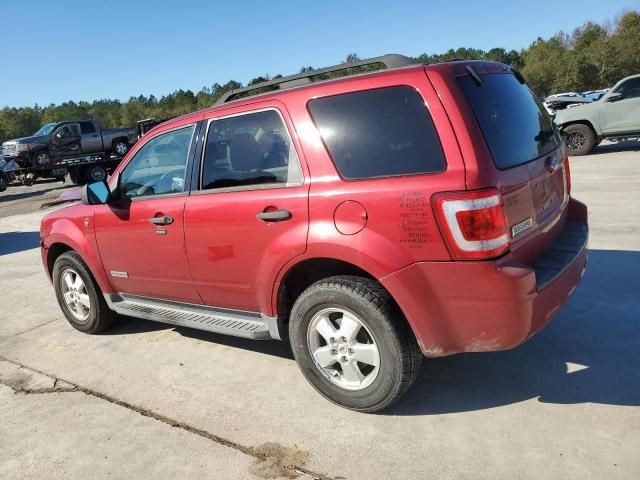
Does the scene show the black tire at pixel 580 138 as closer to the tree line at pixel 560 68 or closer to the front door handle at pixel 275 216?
the front door handle at pixel 275 216

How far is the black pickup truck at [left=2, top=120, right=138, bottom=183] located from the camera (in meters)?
22.2

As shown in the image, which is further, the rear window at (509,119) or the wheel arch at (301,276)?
the wheel arch at (301,276)

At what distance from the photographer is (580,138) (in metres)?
13.2

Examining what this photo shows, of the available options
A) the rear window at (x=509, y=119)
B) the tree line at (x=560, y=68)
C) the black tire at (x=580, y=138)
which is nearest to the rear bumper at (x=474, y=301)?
the rear window at (x=509, y=119)

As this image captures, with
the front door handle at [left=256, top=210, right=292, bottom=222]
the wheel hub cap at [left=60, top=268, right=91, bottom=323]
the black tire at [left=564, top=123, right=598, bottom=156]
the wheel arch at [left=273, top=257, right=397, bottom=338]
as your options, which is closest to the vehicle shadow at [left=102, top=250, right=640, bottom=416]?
the wheel arch at [left=273, top=257, right=397, bottom=338]

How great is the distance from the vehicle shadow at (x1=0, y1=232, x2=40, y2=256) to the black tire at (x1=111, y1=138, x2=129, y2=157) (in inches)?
517

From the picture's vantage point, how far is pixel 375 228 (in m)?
2.80

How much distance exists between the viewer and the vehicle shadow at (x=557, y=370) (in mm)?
3076

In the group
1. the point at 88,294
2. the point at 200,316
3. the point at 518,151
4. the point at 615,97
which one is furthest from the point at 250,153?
the point at 615,97

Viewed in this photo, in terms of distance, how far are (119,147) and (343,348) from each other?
23.6 meters

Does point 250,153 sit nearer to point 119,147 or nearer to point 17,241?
point 17,241

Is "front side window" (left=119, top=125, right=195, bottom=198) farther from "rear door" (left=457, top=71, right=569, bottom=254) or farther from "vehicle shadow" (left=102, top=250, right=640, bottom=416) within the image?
"rear door" (left=457, top=71, right=569, bottom=254)

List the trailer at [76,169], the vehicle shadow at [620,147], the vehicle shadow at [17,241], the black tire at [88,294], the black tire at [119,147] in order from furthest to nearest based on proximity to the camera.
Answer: the black tire at [119,147] < the trailer at [76,169] < the vehicle shadow at [620,147] < the vehicle shadow at [17,241] < the black tire at [88,294]

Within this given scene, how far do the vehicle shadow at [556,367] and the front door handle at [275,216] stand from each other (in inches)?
49.9
